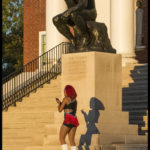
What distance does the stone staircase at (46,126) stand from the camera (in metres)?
16.6

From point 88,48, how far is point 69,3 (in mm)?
1694

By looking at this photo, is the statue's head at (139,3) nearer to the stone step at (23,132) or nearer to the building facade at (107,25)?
the building facade at (107,25)

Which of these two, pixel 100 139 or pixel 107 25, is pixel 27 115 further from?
pixel 107 25

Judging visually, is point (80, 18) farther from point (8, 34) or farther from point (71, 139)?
point (8, 34)

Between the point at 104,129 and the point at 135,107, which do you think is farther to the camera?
the point at 135,107

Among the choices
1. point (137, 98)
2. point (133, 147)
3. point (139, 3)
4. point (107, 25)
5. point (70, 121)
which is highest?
point (139, 3)

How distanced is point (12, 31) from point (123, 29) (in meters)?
23.1

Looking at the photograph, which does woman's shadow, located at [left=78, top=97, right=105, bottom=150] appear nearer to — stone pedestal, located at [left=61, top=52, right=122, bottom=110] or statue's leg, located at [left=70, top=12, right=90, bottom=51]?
stone pedestal, located at [left=61, top=52, right=122, bottom=110]

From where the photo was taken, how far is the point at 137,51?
27828mm

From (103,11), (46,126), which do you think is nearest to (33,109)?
(46,126)

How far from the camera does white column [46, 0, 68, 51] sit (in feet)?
89.0

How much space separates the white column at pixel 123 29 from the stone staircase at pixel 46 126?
1.19m

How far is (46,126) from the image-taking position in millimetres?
17922

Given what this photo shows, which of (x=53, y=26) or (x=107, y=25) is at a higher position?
(x=107, y=25)
